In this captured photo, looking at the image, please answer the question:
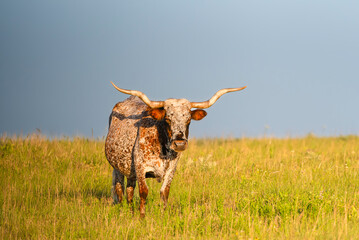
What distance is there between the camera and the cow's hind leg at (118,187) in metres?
10.4

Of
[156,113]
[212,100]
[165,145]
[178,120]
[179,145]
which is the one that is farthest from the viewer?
[212,100]

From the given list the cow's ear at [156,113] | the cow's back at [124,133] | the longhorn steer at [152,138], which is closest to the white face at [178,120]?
the longhorn steer at [152,138]

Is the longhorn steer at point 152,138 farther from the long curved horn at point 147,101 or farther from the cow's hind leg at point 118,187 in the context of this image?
the cow's hind leg at point 118,187

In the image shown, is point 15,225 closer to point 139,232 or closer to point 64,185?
point 139,232

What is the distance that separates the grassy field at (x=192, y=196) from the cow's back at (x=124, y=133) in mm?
970

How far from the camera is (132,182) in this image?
33.0 feet

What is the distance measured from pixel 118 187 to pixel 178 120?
10.8 feet

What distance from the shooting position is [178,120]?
7.81 meters

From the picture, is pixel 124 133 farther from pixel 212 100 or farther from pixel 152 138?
pixel 212 100

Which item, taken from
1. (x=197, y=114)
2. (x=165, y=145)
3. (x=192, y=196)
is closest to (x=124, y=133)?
(x=165, y=145)

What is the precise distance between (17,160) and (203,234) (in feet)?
30.6

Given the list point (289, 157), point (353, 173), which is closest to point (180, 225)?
point (353, 173)

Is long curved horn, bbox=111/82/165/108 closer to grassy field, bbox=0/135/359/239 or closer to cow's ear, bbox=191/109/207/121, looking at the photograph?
cow's ear, bbox=191/109/207/121

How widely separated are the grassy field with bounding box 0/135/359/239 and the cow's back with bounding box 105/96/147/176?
0.97m
